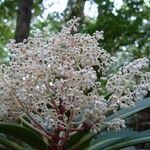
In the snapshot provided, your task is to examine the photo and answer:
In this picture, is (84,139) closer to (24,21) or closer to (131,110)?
(131,110)

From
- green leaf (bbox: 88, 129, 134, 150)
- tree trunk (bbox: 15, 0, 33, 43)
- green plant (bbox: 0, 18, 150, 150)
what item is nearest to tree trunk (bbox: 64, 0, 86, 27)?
tree trunk (bbox: 15, 0, 33, 43)

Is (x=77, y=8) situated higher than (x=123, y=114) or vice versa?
(x=77, y=8)

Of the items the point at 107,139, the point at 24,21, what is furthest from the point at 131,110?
the point at 24,21

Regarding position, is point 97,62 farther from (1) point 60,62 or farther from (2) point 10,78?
(2) point 10,78

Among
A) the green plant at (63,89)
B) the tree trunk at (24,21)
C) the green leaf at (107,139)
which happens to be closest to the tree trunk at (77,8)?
the tree trunk at (24,21)

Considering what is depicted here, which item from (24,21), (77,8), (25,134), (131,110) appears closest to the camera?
(25,134)

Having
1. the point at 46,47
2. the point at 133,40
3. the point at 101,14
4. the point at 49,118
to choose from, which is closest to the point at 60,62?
the point at 46,47

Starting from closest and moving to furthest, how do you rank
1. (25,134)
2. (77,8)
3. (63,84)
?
(63,84)
(25,134)
(77,8)

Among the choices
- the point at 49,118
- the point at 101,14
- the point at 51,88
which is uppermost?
the point at 101,14
